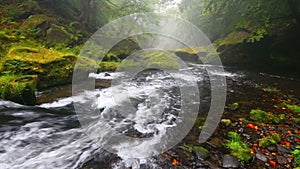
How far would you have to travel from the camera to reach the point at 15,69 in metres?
6.70

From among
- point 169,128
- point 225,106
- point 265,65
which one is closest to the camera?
point 169,128

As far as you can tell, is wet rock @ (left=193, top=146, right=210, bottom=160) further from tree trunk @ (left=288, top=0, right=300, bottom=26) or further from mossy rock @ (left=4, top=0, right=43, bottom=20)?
mossy rock @ (left=4, top=0, right=43, bottom=20)

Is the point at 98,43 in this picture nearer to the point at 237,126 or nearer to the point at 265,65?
the point at 265,65

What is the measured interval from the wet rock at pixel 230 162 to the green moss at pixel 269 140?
0.75m

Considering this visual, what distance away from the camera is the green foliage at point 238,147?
3566 millimetres

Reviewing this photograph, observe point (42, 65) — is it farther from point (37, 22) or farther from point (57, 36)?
point (37, 22)

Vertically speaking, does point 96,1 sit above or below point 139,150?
above

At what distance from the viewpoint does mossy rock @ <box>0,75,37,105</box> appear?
17.5 feet

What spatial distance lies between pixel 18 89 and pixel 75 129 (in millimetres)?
1939

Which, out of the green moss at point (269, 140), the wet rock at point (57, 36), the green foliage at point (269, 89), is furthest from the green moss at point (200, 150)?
the wet rock at point (57, 36)

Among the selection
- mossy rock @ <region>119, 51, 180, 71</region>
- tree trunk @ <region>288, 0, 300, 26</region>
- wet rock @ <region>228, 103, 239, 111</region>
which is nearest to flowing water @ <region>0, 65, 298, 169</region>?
wet rock @ <region>228, 103, 239, 111</region>

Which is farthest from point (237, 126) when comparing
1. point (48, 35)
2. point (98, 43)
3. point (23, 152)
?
point (98, 43)

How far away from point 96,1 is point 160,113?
556 inches

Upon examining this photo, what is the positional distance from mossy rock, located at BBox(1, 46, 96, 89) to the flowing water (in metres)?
1.24
